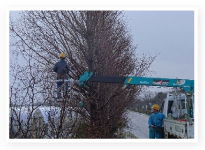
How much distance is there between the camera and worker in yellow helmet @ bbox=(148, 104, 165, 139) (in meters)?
9.02

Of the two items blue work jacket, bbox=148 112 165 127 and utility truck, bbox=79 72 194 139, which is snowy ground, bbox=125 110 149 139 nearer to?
blue work jacket, bbox=148 112 165 127

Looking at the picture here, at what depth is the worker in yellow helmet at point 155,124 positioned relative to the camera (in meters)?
9.02

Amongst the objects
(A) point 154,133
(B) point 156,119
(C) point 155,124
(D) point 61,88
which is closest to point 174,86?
(B) point 156,119

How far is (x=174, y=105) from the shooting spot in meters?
9.92

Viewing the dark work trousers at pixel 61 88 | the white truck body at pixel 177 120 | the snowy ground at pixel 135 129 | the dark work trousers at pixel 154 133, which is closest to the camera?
the dark work trousers at pixel 61 88

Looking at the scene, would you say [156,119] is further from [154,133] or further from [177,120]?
[177,120]

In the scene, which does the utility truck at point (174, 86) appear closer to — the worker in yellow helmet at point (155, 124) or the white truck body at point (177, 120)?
the white truck body at point (177, 120)

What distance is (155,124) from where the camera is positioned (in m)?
9.14

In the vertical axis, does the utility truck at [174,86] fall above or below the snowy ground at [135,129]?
above

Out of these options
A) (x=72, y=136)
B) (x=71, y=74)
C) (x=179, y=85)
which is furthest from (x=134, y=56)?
(x=72, y=136)

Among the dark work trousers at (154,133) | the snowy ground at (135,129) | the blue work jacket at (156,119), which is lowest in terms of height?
the snowy ground at (135,129)

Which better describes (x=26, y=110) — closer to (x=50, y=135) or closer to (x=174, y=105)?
(x=50, y=135)

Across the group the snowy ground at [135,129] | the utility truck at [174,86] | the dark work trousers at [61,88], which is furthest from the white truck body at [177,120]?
the dark work trousers at [61,88]

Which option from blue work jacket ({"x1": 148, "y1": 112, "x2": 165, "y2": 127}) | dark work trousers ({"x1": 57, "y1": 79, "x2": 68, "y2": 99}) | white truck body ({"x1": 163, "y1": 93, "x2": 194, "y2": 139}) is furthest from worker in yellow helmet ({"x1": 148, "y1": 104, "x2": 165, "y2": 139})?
dark work trousers ({"x1": 57, "y1": 79, "x2": 68, "y2": 99})
